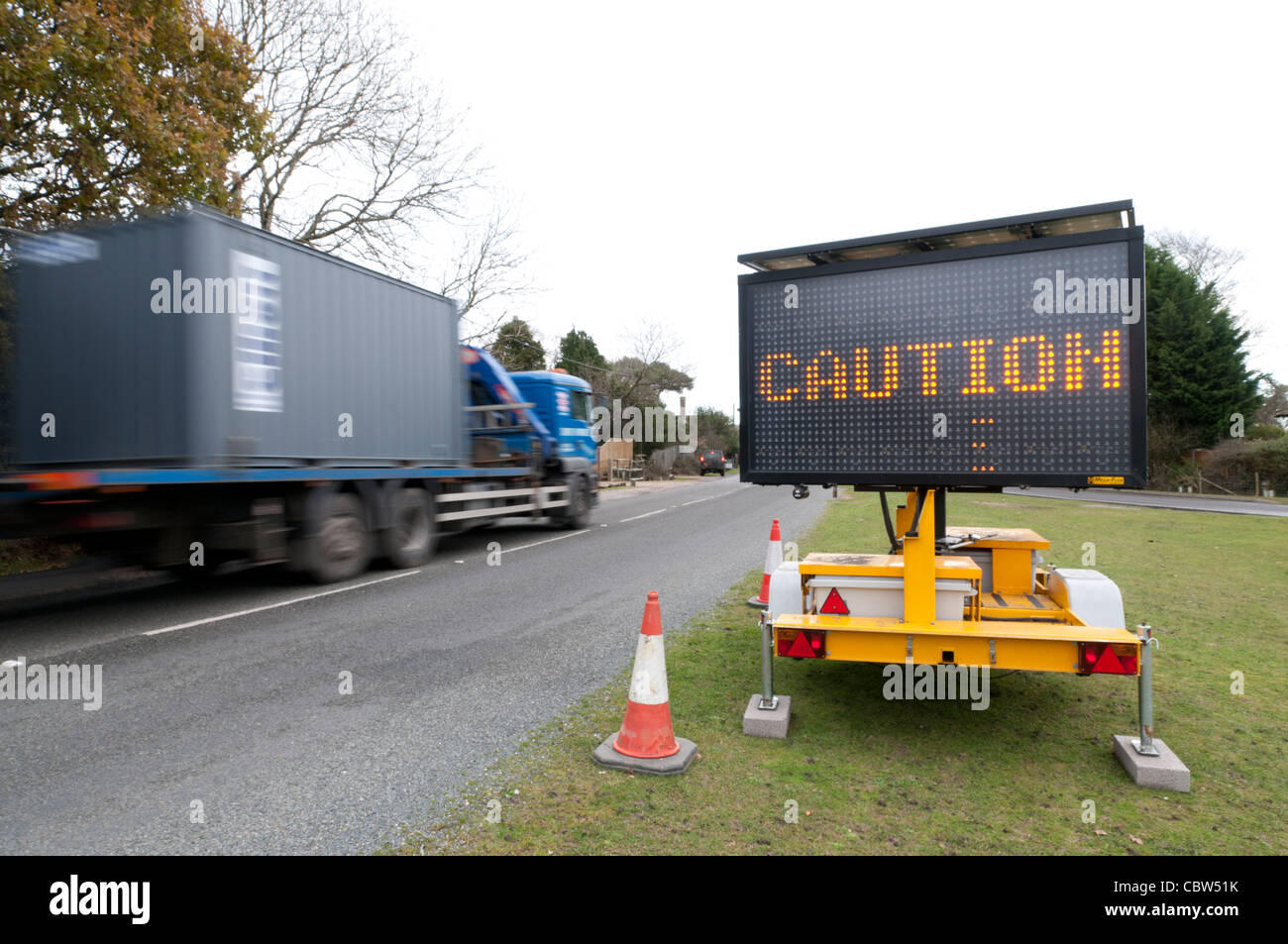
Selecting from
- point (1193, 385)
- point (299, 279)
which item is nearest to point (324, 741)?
point (299, 279)

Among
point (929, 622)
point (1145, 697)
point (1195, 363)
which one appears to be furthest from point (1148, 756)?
point (1195, 363)

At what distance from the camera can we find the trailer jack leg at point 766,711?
3.90 metres

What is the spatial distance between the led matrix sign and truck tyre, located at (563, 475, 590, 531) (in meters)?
11.0

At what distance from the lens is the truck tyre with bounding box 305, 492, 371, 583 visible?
27.8 feet

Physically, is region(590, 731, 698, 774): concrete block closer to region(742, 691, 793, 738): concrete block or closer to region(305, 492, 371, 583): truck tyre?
region(742, 691, 793, 738): concrete block

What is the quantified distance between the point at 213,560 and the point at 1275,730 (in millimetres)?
9099

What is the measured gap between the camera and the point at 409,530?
33.4 feet

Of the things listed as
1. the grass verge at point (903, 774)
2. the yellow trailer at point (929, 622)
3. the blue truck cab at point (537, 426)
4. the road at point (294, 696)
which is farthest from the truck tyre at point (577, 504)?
the yellow trailer at point (929, 622)

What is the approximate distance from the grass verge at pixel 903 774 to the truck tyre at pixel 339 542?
15.7 ft

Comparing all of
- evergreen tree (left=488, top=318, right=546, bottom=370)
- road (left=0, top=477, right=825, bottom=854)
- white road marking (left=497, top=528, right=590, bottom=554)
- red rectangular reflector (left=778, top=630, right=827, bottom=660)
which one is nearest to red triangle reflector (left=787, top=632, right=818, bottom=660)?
red rectangular reflector (left=778, top=630, right=827, bottom=660)

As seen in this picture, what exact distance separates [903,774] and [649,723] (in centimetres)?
122

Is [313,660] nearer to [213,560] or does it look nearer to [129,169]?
[213,560]

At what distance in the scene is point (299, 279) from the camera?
827cm

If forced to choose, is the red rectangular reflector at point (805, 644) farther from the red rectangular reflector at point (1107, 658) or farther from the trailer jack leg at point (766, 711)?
the red rectangular reflector at point (1107, 658)
